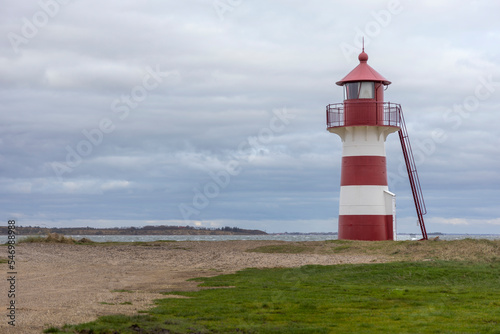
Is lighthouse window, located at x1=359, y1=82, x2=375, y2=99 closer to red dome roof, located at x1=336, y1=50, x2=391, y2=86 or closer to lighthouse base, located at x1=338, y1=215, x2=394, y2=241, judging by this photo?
red dome roof, located at x1=336, y1=50, x2=391, y2=86

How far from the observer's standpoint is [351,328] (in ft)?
38.5

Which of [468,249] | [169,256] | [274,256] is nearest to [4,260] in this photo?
[169,256]

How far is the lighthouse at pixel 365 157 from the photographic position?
31.1 m

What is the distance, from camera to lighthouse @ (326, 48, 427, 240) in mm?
31109

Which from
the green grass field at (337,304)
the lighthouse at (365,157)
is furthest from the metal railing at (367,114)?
the green grass field at (337,304)

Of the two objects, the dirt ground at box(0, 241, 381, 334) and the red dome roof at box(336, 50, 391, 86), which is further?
the red dome roof at box(336, 50, 391, 86)

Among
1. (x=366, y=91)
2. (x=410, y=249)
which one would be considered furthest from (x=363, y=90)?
(x=410, y=249)

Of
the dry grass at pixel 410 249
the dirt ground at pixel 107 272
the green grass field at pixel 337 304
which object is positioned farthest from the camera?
the dry grass at pixel 410 249

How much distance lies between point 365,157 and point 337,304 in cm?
1760

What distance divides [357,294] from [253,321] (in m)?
4.49

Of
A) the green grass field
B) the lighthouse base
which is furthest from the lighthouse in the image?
the green grass field

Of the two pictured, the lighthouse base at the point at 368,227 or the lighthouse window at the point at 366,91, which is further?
the lighthouse window at the point at 366,91

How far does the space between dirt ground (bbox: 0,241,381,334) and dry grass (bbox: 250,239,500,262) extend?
1.15 metres

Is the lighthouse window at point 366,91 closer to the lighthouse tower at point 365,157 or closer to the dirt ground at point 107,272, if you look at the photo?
the lighthouse tower at point 365,157
